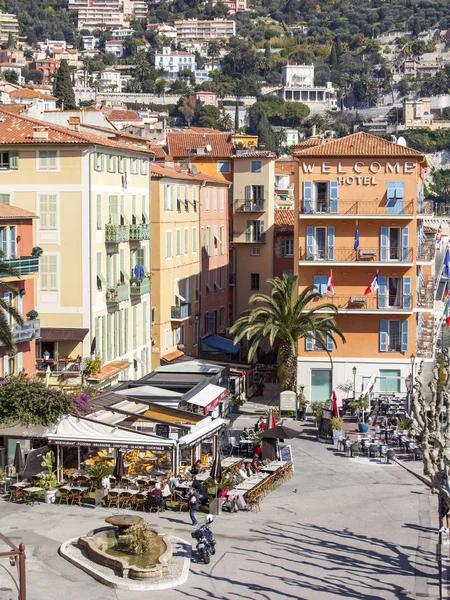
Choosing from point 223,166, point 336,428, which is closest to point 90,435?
point 336,428

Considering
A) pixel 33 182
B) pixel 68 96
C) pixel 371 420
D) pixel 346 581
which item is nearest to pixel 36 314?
pixel 33 182

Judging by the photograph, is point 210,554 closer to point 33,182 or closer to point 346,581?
point 346,581

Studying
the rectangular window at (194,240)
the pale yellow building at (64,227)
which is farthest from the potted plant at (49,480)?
the rectangular window at (194,240)

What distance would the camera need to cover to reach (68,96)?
147 metres

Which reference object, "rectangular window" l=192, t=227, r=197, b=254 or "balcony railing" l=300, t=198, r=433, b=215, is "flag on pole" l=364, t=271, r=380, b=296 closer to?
"balcony railing" l=300, t=198, r=433, b=215

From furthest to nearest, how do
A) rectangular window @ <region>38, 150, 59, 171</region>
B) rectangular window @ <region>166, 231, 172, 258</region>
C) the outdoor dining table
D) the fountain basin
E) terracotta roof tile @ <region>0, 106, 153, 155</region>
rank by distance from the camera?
rectangular window @ <region>166, 231, 172, 258</region> → rectangular window @ <region>38, 150, 59, 171</region> → terracotta roof tile @ <region>0, 106, 153, 155</region> → the outdoor dining table → the fountain basin

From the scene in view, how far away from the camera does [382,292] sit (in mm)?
56344

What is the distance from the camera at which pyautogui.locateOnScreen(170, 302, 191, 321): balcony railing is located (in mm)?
62338

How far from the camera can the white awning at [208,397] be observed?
4453cm

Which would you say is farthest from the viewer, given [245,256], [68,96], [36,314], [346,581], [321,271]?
[68,96]

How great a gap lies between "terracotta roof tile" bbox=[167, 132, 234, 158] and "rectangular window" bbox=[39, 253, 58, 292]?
3855 cm

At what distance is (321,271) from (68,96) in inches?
3765

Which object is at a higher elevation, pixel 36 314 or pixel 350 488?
pixel 36 314

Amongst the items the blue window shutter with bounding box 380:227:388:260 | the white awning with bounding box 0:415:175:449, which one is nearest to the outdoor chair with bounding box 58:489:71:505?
the white awning with bounding box 0:415:175:449
